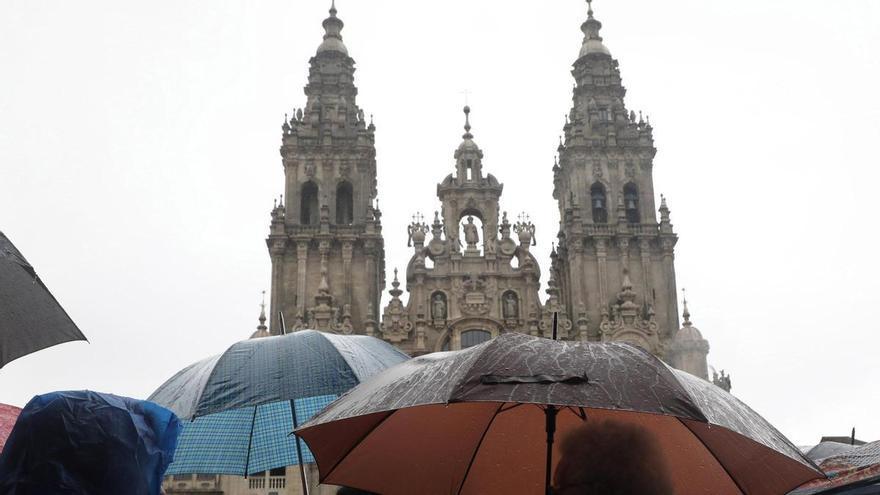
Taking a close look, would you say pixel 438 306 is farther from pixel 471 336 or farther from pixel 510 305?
pixel 510 305

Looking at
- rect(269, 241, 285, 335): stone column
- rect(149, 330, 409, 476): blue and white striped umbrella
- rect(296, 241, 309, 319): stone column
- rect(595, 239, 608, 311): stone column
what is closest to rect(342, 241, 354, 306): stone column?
rect(296, 241, 309, 319): stone column

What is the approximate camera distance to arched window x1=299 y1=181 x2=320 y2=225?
133 feet

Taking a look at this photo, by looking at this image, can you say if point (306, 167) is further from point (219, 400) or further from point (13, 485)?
point (13, 485)

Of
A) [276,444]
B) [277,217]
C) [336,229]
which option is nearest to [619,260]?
[336,229]

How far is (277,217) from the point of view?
39344mm

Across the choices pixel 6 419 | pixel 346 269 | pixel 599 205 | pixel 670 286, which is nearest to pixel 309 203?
pixel 346 269

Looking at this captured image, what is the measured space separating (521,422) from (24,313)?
Result: 141 inches

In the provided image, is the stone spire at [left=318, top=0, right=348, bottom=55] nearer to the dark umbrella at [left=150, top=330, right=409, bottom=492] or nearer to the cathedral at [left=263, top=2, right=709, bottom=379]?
the cathedral at [left=263, top=2, right=709, bottom=379]

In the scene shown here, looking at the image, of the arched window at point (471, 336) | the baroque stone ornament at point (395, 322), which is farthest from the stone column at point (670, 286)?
the baroque stone ornament at point (395, 322)

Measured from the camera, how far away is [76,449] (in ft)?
14.5

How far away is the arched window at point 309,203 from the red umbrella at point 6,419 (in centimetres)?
3316

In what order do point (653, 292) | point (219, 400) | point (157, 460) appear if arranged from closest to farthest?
1. point (157, 460)
2. point (219, 400)
3. point (653, 292)

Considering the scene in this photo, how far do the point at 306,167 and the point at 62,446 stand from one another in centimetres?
3710

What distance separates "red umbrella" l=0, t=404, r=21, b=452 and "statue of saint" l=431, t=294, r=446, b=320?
30.8 meters
